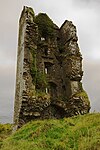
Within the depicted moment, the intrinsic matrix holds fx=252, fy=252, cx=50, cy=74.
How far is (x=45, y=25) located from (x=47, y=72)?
3.63m

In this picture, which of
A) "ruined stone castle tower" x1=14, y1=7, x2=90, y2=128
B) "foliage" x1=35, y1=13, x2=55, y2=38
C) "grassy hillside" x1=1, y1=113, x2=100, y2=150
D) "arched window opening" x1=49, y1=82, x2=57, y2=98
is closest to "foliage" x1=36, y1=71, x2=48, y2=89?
"ruined stone castle tower" x1=14, y1=7, x2=90, y2=128

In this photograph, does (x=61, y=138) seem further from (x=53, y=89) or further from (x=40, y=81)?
(x=53, y=89)

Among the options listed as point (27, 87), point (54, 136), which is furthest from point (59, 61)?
point (54, 136)

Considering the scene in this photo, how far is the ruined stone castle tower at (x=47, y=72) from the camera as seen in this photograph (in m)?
14.8

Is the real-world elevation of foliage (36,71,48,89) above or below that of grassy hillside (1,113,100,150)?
above

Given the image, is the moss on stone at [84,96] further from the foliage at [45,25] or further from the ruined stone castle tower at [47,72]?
the foliage at [45,25]

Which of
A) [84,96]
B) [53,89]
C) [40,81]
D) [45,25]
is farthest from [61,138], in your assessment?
[45,25]

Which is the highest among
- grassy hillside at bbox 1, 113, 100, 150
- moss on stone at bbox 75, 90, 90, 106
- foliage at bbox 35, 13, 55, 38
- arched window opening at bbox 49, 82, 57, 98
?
foliage at bbox 35, 13, 55, 38

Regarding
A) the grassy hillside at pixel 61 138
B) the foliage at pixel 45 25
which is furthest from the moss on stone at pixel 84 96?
the grassy hillside at pixel 61 138

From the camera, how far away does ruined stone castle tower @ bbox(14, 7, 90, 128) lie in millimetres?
14750

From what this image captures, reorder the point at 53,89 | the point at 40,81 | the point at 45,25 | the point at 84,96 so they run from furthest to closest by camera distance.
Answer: the point at 45,25
the point at 53,89
the point at 84,96
the point at 40,81

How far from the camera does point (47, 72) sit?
17734 millimetres

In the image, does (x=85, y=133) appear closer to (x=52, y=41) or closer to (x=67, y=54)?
(x=67, y=54)

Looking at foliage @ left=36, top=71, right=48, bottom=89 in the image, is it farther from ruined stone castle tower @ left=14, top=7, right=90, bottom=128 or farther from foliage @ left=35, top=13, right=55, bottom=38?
foliage @ left=35, top=13, right=55, bottom=38
